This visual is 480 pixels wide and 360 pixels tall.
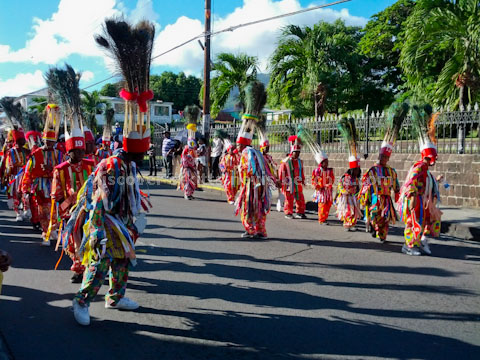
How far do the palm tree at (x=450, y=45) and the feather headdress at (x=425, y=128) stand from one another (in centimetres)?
589

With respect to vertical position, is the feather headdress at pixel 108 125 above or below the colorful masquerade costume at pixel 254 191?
above

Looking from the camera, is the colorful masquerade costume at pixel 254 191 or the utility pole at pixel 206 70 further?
the utility pole at pixel 206 70

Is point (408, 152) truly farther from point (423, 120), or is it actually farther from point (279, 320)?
point (279, 320)

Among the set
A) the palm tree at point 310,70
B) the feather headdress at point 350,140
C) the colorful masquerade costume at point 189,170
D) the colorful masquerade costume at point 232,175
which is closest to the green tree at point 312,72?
the palm tree at point 310,70

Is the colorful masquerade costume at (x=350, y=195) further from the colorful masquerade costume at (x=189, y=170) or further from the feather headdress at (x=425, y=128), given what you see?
the colorful masquerade costume at (x=189, y=170)

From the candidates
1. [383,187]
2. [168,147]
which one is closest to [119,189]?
[383,187]

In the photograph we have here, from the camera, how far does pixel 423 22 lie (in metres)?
14.2

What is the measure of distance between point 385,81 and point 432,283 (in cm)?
2694

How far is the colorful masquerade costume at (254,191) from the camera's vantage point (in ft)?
23.6

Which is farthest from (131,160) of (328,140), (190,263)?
(328,140)

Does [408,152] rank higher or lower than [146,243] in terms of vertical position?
higher

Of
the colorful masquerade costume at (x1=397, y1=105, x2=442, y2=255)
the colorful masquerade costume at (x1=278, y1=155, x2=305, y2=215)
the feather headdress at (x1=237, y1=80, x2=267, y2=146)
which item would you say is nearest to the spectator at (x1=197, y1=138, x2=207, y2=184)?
the colorful masquerade costume at (x1=278, y1=155, x2=305, y2=215)

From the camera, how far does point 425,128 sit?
6.77m

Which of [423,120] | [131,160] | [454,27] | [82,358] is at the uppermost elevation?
[454,27]
